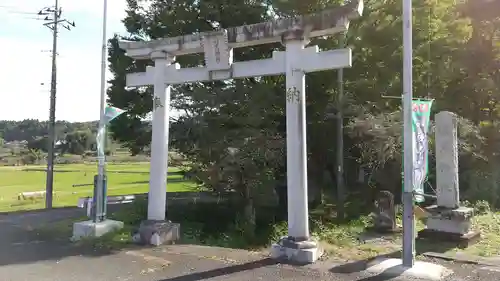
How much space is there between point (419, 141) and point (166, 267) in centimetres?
458

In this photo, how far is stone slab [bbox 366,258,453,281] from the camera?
21.4 ft

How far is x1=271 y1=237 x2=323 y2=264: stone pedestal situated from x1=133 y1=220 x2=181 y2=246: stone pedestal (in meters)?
2.51

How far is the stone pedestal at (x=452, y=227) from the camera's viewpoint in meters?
9.53

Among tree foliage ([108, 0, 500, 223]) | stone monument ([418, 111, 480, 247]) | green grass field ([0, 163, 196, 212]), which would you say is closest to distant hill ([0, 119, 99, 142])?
green grass field ([0, 163, 196, 212])

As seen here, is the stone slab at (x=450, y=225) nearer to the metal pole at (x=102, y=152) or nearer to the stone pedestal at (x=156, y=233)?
the stone pedestal at (x=156, y=233)

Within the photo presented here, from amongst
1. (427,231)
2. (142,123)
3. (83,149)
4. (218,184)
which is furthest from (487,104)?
(83,149)

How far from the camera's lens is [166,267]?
7.30 m

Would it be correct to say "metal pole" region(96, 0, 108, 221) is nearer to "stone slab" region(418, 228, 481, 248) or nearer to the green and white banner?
the green and white banner

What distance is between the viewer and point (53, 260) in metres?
7.83

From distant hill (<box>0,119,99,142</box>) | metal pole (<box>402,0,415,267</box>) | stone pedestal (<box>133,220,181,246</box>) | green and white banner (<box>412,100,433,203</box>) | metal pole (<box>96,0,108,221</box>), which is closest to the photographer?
metal pole (<box>402,0,415,267</box>)

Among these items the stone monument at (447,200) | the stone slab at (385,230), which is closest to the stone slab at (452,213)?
the stone monument at (447,200)

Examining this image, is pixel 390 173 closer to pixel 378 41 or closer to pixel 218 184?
pixel 378 41

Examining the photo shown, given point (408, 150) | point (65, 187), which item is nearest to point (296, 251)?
point (408, 150)

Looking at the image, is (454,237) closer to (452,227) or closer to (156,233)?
(452,227)
